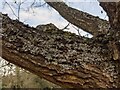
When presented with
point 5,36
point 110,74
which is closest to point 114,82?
point 110,74

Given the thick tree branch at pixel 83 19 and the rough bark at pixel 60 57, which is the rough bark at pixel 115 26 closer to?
the rough bark at pixel 60 57

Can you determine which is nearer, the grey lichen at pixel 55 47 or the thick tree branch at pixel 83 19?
the grey lichen at pixel 55 47

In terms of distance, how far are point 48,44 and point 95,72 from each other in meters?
0.32

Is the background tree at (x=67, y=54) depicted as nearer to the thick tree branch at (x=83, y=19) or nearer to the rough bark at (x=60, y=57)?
the rough bark at (x=60, y=57)

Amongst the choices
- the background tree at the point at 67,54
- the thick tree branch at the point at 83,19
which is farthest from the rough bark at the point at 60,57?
the thick tree branch at the point at 83,19

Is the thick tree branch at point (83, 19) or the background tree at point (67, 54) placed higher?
the thick tree branch at point (83, 19)

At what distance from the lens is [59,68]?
1633 mm

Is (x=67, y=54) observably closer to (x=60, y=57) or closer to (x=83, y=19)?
(x=60, y=57)

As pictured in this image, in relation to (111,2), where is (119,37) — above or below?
below

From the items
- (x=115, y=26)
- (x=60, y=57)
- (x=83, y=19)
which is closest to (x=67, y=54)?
(x=60, y=57)

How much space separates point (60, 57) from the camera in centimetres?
168

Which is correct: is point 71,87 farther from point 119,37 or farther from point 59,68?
point 119,37

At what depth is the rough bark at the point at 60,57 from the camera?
1621 mm

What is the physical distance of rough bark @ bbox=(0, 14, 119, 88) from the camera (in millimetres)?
1621
